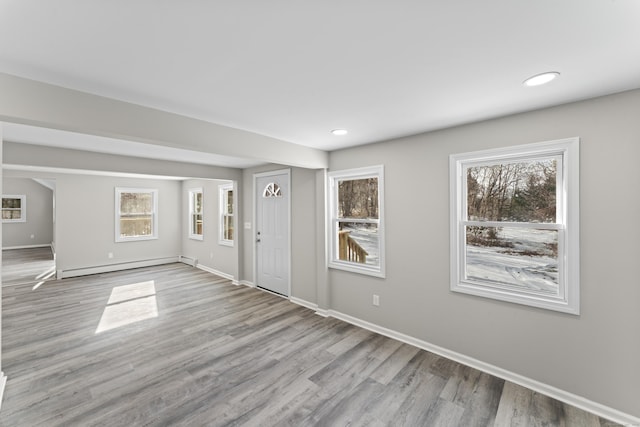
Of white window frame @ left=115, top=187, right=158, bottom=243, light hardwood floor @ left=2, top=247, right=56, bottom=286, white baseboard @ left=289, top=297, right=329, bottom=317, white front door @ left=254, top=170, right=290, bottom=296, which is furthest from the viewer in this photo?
white window frame @ left=115, top=187, right=158, bottom=243

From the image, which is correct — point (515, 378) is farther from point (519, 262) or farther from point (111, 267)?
point (111, 267)

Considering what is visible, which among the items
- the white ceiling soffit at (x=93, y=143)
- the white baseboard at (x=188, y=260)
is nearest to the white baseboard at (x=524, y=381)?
the white ceiling soffit at (x=93, y=143)

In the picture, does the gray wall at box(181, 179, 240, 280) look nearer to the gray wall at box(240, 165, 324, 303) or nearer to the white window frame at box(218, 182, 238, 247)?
the white window frame at box(218, 182, 238, 247)

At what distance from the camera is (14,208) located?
903cm

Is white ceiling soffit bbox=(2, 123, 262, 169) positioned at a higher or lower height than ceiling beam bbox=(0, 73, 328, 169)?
higher

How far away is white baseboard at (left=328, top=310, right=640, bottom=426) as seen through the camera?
1949mm

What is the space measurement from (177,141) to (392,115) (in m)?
1.94

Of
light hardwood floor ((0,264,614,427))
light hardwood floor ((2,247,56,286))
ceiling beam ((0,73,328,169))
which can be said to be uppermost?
ceiling beam ((0,73,328,169))

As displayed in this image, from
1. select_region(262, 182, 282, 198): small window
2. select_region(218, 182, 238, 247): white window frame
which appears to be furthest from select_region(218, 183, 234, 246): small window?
select_region(262, 182, 282, 198): small window

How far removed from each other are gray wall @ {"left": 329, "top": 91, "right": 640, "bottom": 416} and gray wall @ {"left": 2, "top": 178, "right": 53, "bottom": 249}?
12495 millimetres

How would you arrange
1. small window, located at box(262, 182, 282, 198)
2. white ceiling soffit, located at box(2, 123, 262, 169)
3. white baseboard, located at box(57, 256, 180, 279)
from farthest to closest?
white baseboard, located at box(57, 256, 180, 279)
small window, located at box(262, 182, 282, 198)
white ceiling soffit, located at box(2, 123, 262, 169)

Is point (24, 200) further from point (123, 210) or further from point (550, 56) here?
point (550, 56)

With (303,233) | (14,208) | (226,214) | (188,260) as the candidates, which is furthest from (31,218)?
(303,233)

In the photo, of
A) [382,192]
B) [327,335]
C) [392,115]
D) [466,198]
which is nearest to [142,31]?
[392,115]
